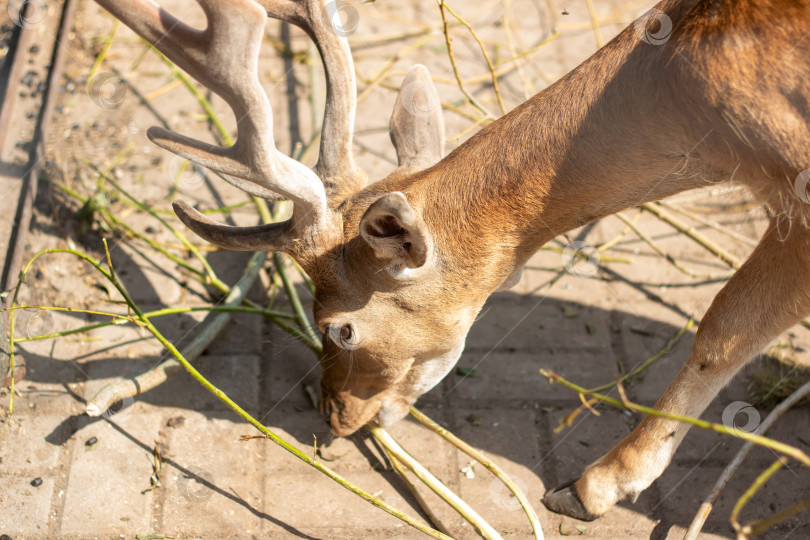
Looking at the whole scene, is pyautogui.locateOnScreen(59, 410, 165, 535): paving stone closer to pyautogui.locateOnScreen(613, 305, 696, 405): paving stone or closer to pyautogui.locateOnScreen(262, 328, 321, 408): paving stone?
pyautogui.locateOnScreen(262, 328, 321, 408): paving stone

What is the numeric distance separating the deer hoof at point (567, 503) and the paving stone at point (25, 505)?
7.63ft

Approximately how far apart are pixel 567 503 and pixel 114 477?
2.17m

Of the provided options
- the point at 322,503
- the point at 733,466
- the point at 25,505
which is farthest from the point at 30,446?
the point at 733,466

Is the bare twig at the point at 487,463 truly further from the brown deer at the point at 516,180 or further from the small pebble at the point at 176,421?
the small pebble at the point at 176,421

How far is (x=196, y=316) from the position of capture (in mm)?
4395

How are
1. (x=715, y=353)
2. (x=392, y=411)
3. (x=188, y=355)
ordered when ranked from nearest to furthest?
(x=715, y=353)
(x=392, y=411)
(x=188, y=355)

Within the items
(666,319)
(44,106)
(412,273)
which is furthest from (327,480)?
(44,106)

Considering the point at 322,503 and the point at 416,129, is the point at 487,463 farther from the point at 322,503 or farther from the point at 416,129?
the point at 416,129

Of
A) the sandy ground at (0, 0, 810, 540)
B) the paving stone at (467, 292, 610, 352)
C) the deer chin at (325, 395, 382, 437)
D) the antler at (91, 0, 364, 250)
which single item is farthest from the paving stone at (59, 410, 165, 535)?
the paving stone at (467, 292, 610, 352)

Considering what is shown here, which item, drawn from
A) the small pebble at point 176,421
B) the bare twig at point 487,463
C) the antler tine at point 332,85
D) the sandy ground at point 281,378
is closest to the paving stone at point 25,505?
the sandy ground at point 281,378

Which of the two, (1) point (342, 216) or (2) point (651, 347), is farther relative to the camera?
(2) point (651, 347)

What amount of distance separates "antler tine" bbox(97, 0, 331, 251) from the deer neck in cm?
63

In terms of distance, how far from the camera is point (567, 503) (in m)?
3.62

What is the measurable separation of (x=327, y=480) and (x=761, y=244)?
229cm
